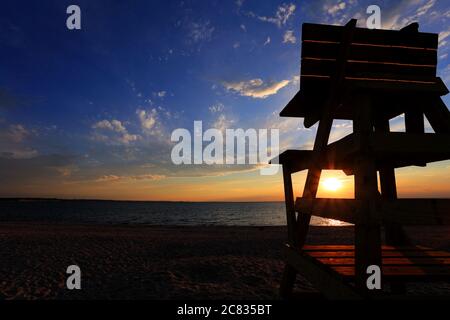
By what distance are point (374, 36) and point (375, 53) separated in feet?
0.55

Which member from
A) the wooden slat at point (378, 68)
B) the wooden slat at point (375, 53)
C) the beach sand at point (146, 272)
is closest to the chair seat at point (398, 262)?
the wooden slat at point (378, 68)

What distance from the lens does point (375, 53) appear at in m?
2.98

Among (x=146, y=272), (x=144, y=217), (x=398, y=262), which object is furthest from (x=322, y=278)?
(x=144, y=217)

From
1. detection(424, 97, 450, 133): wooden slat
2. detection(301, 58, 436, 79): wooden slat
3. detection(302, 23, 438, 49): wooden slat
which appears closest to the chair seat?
detection(424, 97, 450, 133): wooden slat

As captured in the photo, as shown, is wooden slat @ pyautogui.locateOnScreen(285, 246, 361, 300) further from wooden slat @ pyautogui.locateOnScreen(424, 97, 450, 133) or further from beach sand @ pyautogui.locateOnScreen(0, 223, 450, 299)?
beach sand @ pyautogui.locateOnScreen(0, 223, 450, 299)

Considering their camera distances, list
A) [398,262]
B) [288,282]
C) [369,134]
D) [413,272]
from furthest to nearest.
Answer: [288,282] < [398,262] < [413,272] < [369,134]

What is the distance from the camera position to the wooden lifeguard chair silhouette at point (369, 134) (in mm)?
2441

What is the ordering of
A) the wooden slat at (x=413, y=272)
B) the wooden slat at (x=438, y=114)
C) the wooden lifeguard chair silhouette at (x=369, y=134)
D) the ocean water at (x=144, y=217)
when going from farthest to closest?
the ocean water at (x=144, y=217)
the wooden slat at (x=413, y=272)
the wooden slat at (x=438, y=114)
the wooden lifeguard chair silhouette at (x=369, y=134)

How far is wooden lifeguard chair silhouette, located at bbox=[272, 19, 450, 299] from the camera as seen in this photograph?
2.44m

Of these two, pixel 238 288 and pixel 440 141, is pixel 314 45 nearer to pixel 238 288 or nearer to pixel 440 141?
pixel 440 141

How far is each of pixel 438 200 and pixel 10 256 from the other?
14346 mm

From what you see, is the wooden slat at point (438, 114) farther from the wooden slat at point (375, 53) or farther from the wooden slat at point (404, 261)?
the wooden slat at point (404, 261)

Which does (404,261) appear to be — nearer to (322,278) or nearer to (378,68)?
(322,278)

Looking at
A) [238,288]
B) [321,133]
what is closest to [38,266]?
[238,288]
